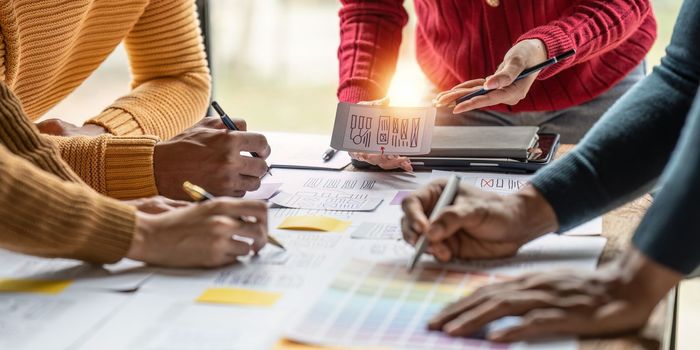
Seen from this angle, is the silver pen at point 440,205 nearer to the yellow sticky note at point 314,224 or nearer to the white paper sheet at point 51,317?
the yellow sticky note at point 314,224

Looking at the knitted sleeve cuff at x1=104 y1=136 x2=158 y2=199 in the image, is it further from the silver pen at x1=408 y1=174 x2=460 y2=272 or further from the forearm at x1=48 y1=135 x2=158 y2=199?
the silver pen at x1=408 y1=174 x2=460 y2=272

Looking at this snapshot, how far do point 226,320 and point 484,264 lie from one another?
0.33m

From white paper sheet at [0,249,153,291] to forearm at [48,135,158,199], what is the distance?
0.28 metres

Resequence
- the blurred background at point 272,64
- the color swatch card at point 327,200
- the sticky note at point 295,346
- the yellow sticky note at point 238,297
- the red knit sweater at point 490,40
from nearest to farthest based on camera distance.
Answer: the sticky note at point 295,346 < the yellow sticky note at point 238,297 < the color swatch card at point 327,200 < the red knit sweater at point 490,40 < the blurred background at point 272,64

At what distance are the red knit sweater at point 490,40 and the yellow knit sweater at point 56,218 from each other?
831 millimetres

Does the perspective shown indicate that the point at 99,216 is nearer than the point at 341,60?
Yes

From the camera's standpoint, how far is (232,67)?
5.76 metres

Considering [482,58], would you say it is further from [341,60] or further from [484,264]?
[484,264]

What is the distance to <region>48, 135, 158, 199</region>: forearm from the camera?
4.60 ft

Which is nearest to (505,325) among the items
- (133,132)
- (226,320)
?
(226,320)

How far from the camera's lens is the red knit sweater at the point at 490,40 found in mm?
1818

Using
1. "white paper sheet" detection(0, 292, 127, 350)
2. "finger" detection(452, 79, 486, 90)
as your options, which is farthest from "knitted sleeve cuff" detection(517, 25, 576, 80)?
"white paper sheet" detection(0, 292, 127, 350)

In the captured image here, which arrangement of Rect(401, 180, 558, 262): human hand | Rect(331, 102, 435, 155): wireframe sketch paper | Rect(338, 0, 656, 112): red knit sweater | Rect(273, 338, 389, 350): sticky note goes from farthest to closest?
Rect(338, 0, 656, 112): red knit sweater
Rect(331, 102, 435, 155): wireframe sketch paper
Rect(401, 180, 558, 262): human hand
Rect(273, 338, 389, 350): sticky note

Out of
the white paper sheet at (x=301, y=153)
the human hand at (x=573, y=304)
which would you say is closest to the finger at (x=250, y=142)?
the white paper sheet at (x=301, y=153)
